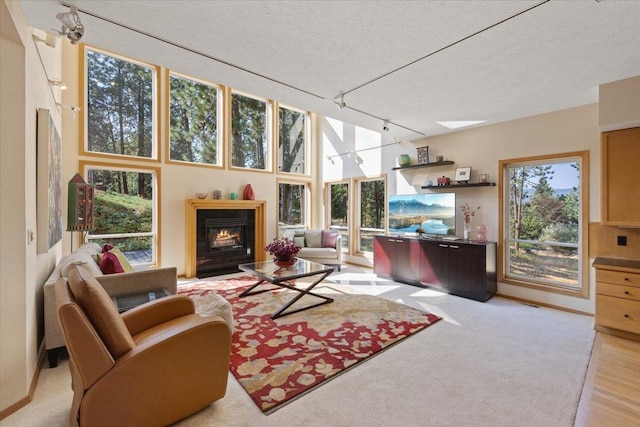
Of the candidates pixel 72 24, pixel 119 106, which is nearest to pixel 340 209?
pixel 119 106

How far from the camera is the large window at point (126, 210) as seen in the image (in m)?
4.57

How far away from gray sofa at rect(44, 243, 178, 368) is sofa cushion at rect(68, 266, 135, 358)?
3.17ft

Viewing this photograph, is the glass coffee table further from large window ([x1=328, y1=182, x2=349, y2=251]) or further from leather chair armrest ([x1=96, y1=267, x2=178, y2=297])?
large window ([x1=328, y1=182, x2=349, y2=251])

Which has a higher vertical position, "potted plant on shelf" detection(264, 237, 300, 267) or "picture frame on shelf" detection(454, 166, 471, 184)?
"picture frame on shelf" detection(454, 166, 471, 184)

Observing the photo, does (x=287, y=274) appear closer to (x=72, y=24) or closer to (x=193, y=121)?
(x=72, y=24)

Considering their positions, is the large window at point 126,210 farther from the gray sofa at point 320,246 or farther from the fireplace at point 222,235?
the gray sofa at point 320,246

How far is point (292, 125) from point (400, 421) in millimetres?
6526

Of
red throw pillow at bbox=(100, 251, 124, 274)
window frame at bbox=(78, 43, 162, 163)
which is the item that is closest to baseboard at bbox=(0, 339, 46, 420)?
red throw pillow at bbox=(100, 251, 124, 274)

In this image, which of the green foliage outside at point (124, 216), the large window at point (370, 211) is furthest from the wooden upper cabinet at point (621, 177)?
the green foliage outside at point (124, 216)

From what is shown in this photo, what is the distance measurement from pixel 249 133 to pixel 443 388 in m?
5.79

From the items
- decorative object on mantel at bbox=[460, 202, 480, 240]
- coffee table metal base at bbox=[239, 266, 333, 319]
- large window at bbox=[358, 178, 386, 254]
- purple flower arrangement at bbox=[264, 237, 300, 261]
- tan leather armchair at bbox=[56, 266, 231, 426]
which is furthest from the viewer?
large window at bbox=[358, 178, 386, 254]

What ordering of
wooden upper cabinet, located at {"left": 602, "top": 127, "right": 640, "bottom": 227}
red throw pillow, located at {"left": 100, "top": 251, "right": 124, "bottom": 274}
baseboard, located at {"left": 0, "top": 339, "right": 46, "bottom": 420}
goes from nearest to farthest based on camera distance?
baseboard, located at {"left": 0, "top": 339, "right": 46, "bottom": 420}
red throw pillow, located at {"left": 100, "top": 251, "right": 124, "bottom": 274}
wooden upper cabinet, located at {"left": 602, "top": 127, "right": 640, "bottom": 227}

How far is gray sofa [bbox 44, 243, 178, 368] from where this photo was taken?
229cm

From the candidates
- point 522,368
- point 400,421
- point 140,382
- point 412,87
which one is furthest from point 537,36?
point 140,382
